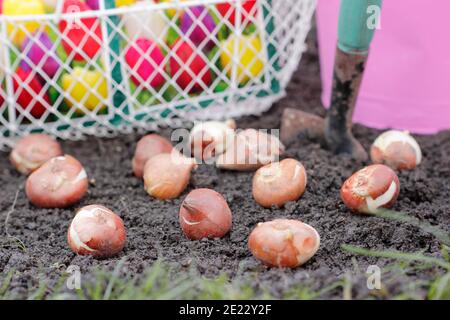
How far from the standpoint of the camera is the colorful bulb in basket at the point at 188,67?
1637 mm

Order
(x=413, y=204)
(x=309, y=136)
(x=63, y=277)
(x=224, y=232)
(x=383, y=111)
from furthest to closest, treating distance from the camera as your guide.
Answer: (x=383, y=111) < (x=309, y=136) < (x=413, y=204) < (x=224, y=232) < (x=63, y=277)

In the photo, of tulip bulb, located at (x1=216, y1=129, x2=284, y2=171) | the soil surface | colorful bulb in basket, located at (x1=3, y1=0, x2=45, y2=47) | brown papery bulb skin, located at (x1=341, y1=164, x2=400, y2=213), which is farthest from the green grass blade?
colorful bulb in basket, located at (x1=3, y1=0, x2=45, y2=47)

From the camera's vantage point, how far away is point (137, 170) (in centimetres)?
153

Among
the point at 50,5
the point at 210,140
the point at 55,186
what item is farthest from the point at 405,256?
the point at 50,5

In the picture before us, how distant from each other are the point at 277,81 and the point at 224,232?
66 centimetres

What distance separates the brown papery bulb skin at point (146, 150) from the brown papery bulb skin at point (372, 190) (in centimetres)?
A: 43

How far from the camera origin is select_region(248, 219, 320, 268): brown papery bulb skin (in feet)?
3.62

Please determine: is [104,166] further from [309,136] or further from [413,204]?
[413,204]

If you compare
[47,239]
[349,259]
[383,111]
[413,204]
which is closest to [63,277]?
[47,239]

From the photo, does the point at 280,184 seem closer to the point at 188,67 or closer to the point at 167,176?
the point at 167,176

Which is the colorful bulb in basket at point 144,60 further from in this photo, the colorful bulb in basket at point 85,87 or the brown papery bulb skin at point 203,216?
the brown papery bulb skin at point 203,216

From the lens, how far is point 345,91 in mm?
1518

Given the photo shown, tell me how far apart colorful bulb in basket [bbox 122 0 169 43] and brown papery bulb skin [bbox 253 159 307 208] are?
0.46 metres
